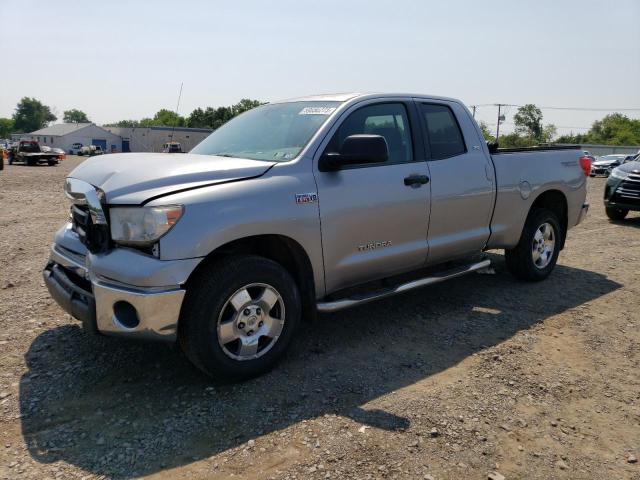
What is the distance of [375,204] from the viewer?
3949mm

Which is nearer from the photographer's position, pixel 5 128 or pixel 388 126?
pixel 388 126

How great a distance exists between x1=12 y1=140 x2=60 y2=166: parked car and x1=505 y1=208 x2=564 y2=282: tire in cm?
3474

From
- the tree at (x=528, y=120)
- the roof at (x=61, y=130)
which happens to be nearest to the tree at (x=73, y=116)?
the roof at (x=61, y=130)

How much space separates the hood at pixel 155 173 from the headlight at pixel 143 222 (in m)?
0.07

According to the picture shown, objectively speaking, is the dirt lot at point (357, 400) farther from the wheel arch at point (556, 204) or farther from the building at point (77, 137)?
the building at point (77, 137)

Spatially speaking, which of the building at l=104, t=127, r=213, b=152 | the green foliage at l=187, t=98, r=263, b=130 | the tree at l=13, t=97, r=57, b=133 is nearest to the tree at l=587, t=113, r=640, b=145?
the green foliage at l=187, t=98, r=263, b=130

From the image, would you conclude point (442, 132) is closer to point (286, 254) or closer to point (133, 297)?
point (286, 254)

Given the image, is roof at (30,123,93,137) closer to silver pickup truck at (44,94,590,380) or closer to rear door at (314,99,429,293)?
silver pickup truck at (44,94,590,380)

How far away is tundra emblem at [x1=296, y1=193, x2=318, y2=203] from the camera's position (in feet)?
11.6

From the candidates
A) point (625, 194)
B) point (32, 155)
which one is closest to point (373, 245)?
point (625, 194)

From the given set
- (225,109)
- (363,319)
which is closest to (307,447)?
(363,319)

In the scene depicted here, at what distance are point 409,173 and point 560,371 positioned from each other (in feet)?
5.97

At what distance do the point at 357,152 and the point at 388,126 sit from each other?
89 centimetres

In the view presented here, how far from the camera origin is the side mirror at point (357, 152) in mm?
3568
